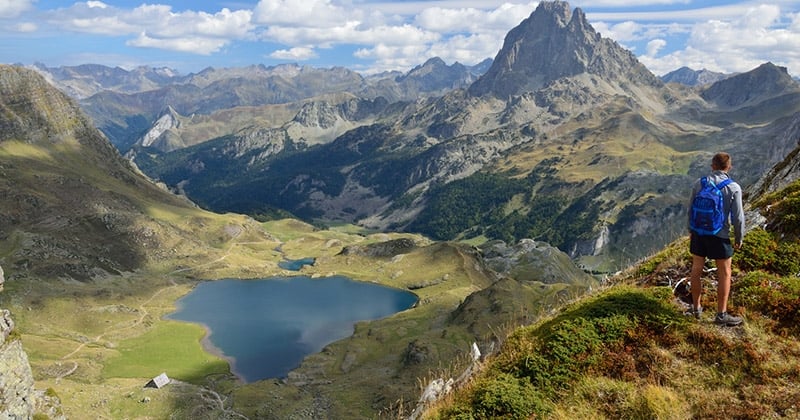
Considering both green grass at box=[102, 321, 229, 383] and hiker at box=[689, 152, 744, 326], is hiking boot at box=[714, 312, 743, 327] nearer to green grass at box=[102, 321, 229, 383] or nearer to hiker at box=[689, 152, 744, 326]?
hiker at box=[689, 152, 744, 326]

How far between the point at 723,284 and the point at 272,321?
16200 centimetres

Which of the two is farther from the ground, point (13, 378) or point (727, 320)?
point (727, 320)

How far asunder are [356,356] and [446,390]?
11356cm

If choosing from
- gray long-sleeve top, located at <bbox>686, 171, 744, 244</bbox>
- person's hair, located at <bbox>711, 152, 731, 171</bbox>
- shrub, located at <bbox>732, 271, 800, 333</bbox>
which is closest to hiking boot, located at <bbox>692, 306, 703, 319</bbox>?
shrub, located at <bbox>732, 271, 800, 333</bbox>

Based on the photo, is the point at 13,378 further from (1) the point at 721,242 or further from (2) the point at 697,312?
(1) the point at 721,242

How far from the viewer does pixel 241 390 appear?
101 metres

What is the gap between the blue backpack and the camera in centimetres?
1573

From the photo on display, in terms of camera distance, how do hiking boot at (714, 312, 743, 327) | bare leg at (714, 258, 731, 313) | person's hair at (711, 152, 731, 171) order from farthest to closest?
person's hair at (711, 152, 731, 171)
bare leg at (714, 258, 731, 313)
hiking boot at (714, 312, 743, 327)

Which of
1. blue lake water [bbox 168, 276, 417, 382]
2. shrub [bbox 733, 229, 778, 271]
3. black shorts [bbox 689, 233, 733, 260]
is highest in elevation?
black shorts [bbox 689, 233, 733, 260]

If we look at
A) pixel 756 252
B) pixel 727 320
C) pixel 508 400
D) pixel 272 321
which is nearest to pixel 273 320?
pixel 272 321

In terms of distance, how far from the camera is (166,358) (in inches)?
4978

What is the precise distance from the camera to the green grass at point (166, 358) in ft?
376

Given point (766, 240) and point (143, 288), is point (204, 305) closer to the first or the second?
point (143, 288)

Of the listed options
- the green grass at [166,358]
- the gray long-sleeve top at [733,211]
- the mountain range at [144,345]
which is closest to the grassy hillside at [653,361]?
the gray long-sleeve top at [733,211]
